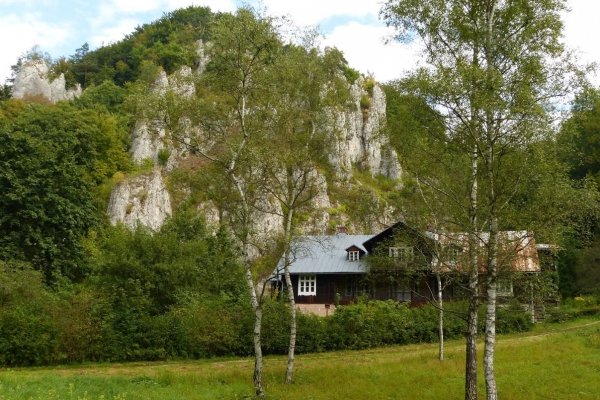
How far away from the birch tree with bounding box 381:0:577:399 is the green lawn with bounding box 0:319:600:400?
12.2 feet

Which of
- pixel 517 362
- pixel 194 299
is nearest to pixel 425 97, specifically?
pixel 517 362

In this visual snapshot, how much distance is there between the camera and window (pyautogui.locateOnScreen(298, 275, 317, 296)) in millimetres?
37906

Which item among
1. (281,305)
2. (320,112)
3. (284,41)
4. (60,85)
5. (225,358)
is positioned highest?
(60,85)

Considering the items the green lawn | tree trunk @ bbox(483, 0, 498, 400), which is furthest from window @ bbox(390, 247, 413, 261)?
the green lawn

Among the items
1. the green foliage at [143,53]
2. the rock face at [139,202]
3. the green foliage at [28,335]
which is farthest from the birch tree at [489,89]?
the green foliage at [143,53]

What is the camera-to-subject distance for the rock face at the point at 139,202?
143ft

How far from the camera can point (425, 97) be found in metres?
13.2

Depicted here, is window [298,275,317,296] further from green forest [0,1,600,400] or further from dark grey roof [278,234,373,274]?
green forest [0,1,600,400]

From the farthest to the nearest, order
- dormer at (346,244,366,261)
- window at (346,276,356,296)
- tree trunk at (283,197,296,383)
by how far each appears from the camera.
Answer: dormer at (346,244,366,261)
window at (346,276,356,296)
tree trunk at (283,197,296,383)

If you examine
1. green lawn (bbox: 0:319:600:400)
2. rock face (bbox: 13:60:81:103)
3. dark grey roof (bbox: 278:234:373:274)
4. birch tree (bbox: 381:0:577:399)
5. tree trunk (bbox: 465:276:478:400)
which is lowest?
green lawn (bbox: 0:319:600:400)

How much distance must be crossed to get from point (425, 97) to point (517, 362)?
11.5m

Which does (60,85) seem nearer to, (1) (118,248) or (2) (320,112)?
(1) (118,248)

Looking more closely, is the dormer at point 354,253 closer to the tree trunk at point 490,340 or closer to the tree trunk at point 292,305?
the tree trunk at point 292,305

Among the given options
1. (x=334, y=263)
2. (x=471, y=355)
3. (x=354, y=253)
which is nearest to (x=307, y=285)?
(x=334, y=263)
